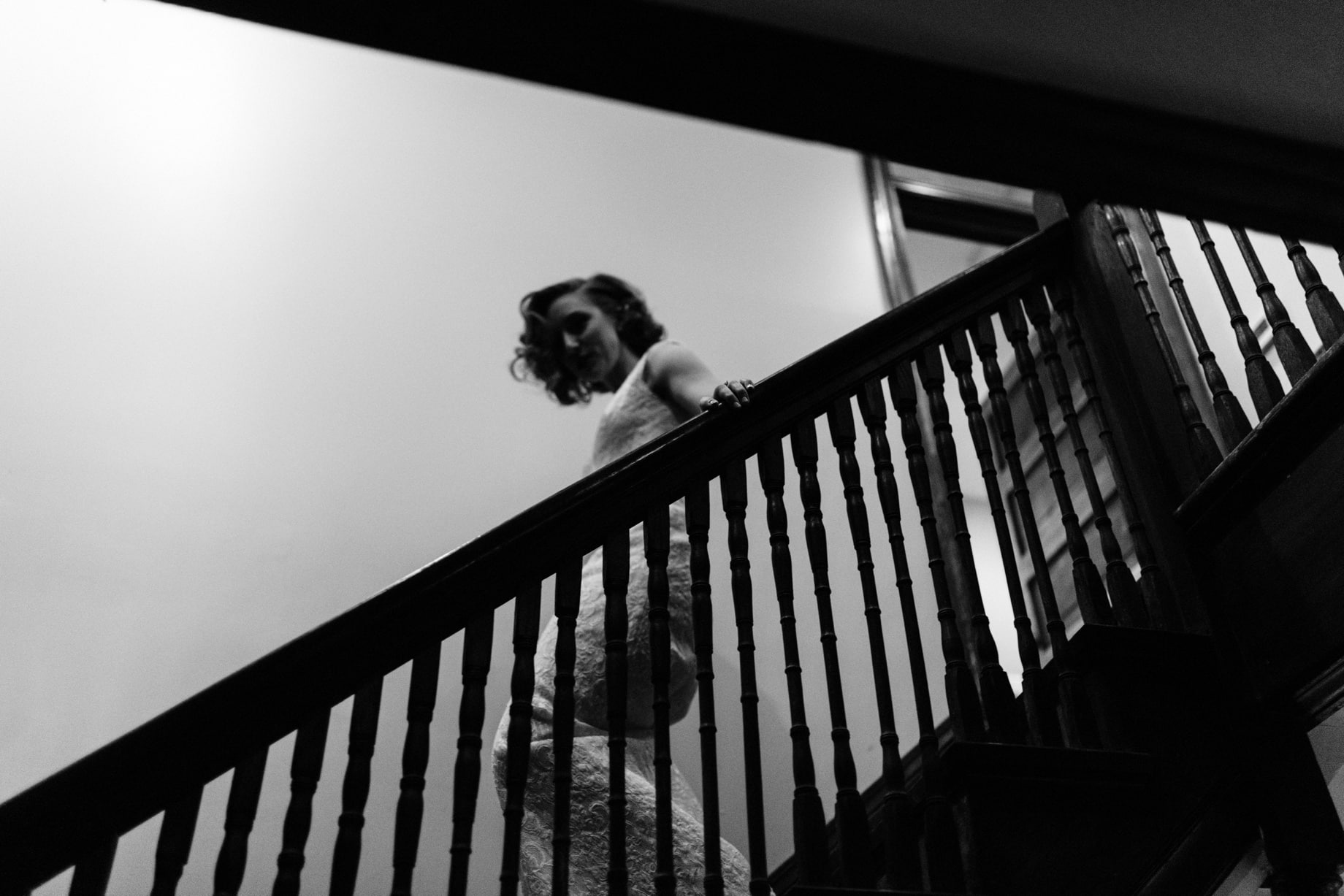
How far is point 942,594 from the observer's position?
2.33 meters

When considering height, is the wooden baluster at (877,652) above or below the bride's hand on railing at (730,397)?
below

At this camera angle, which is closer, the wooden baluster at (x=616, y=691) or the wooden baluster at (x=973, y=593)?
the wooden baluster at (x=616, y=691)

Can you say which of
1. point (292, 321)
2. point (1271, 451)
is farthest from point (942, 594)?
point (292, 321)

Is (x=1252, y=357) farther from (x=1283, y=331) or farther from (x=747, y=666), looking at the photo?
(x=747, y=666)

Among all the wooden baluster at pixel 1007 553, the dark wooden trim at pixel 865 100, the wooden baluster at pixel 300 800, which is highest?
the wooden baluster at pixel 1007 553

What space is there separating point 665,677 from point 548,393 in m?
2.52

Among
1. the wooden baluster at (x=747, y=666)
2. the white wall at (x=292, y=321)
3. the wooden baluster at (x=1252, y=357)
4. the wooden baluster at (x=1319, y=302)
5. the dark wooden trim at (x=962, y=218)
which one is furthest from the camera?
the dark wooden trim at (x=962, y=218)

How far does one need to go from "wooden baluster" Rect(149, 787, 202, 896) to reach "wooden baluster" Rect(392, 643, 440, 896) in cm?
27

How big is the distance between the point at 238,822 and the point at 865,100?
4.10ft

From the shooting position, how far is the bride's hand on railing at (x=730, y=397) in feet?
7.93

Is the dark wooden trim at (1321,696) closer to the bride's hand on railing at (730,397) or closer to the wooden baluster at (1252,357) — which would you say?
the wooden baluster at (1252,357)

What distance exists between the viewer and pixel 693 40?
1.15m

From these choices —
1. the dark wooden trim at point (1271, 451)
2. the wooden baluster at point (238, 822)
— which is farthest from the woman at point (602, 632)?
the dark wooden trim at point (1271, 451)

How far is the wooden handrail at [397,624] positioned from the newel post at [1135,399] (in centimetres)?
37
